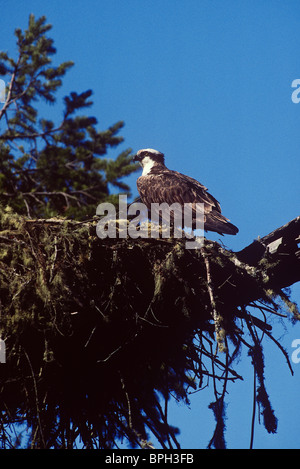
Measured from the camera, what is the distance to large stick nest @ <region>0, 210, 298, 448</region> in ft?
14.7

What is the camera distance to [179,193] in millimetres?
6516

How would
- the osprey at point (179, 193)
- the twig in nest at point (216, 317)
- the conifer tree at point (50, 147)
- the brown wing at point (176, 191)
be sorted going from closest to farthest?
the twig in nest at point (216, 317)
the osprey at point (179, 193)
the brown wing at point (176, 191)
the conifer tree at point (50, 147)

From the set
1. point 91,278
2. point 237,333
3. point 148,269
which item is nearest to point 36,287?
point 91,278

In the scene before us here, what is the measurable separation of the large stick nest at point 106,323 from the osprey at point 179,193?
86 centimetres

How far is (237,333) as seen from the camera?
4.76 m

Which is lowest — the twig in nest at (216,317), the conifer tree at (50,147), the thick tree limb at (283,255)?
the twig in nest at (216,317)

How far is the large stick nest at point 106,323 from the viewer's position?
4484mm

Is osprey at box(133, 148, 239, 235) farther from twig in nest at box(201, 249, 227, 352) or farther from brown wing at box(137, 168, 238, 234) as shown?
twig in nest at box(201, 249, 227, 352)

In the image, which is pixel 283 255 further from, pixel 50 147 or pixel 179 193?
pixel 50 147

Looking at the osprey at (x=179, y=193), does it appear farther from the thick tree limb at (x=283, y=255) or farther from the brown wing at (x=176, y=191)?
the thick tree limb at (x=283, y=255)

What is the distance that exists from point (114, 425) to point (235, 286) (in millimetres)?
1546

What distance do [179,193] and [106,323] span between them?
236 cm

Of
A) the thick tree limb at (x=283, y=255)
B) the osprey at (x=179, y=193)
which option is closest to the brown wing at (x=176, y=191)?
the osprey at (x=179, y=193)

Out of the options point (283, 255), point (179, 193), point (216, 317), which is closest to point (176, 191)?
point (179, 193)
